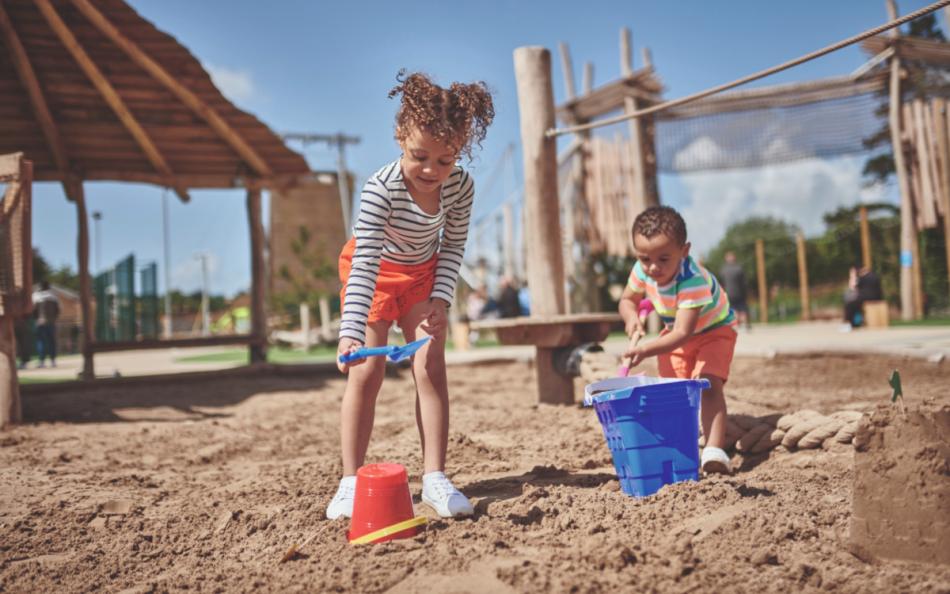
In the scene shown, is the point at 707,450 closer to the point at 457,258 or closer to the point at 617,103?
the point at 457,258

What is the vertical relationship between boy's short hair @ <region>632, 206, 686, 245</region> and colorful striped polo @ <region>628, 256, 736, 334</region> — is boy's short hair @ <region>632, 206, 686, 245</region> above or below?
above

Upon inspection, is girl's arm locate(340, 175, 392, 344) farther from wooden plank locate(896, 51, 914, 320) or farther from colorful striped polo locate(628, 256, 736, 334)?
wooden plank locate(896, 51, 914, 320)

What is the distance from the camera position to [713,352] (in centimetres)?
299

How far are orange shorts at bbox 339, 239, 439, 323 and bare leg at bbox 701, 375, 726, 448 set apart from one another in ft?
3.98

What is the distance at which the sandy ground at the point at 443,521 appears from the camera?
66.6 inches

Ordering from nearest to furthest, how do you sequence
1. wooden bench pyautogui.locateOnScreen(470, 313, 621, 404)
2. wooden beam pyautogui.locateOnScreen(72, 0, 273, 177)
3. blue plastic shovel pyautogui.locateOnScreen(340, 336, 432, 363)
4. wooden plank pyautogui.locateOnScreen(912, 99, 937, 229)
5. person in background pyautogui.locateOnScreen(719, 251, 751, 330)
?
1. blue plastic shovel pyautogui.locateOnScreen(340, 336, 432, 363)
2. wooden bench pyautogui.locateOnScreen(470, 313, 621, 404)
3. wooden beam pyautogui.locateOnScreen(72, 0, 273, 177)
4. wooden plank pyautogui.locateOnScreen(912, 99, 937, 229)
5. person in background pyautogui.locateOnScreen(719, 251, 751, 330)

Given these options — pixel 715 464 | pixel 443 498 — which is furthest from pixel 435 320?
pixel 715 464

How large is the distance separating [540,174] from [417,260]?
6.99 feet

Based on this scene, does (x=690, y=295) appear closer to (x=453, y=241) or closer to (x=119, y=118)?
(x=453, y=241)

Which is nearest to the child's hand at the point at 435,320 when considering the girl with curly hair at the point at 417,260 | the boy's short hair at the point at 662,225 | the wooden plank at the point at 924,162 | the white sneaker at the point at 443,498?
the girl with curly hair at the point at 417,260

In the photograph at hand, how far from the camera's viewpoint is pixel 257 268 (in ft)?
27.6

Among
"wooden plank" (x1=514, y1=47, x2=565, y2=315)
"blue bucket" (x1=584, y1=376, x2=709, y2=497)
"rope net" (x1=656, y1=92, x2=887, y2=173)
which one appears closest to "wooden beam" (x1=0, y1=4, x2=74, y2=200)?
"wooden plank" (x1=514, y1=47, x2=565, y2=315)

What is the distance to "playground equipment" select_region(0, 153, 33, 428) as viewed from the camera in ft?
14.6

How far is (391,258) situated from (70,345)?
22.5 m
